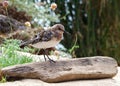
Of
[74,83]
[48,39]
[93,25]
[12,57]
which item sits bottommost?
[93,25]

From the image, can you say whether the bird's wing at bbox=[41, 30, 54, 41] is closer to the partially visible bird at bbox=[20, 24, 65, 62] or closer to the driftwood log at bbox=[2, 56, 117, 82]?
the partially visible bird at bbox=[20, 24, 65, 62]

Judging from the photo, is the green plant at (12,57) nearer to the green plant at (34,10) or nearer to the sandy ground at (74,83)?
the sandy ground at (74,83)

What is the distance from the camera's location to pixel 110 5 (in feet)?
24.6

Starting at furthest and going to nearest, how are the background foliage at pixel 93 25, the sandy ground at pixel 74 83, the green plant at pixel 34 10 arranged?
the background foliage at pixel 93 25
the green plant at pixel 34 10
the sandy ground at pixel 74 83

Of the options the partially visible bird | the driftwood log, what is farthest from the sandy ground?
the partially visible bird

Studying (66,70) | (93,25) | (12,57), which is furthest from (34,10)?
(66,70)

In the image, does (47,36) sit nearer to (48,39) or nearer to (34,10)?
(48,39)

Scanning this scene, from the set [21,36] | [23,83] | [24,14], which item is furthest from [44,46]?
[24,14]

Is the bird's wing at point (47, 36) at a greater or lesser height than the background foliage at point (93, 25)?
greater

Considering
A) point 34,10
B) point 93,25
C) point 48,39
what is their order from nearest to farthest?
point 48,39 → point 34,10 → point 93,25

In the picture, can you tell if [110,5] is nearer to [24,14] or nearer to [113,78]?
[24,14]

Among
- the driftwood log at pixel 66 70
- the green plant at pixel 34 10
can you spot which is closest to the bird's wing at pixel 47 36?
the driftwood log at pixel 66 70

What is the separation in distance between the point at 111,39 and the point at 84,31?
22.1 inches

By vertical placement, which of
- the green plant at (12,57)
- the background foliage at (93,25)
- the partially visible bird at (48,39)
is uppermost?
the partially visible bird at (48,39)
